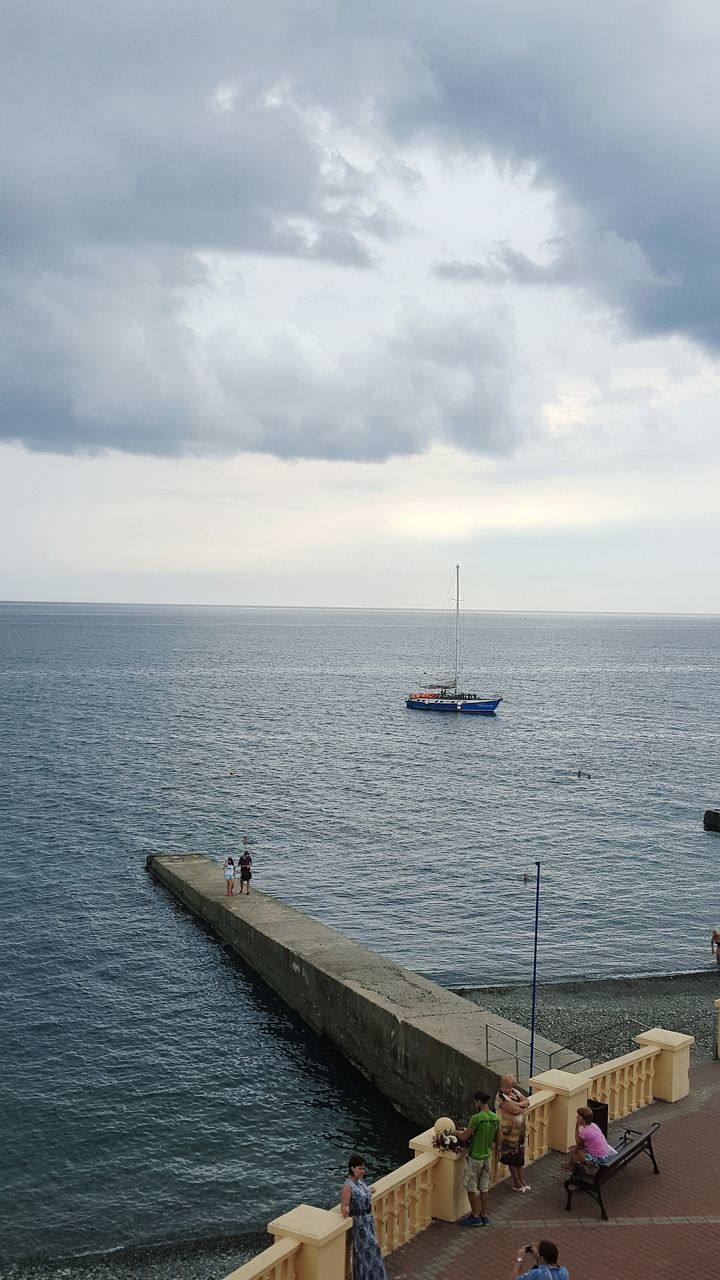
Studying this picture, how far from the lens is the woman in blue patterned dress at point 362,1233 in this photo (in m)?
9.85

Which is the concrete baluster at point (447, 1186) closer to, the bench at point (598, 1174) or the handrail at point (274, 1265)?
the bench at point (598, 1174)

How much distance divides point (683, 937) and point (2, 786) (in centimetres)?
3882

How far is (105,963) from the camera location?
30344mm

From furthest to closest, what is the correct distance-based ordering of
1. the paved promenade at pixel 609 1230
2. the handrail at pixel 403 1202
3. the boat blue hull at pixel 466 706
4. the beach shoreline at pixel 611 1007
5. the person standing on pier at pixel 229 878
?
the boat blue hull at pixel 466 706 < the person standing on pier at pixel 229 878 < the beach shoreline at pixel 611 1007 < the handrail at pixel 403 1202 < the paved promenade at pixel 609 1230

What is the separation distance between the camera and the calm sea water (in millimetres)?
19609

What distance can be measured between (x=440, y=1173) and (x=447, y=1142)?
1.12 feet

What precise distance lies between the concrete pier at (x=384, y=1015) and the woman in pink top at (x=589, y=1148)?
724 cm

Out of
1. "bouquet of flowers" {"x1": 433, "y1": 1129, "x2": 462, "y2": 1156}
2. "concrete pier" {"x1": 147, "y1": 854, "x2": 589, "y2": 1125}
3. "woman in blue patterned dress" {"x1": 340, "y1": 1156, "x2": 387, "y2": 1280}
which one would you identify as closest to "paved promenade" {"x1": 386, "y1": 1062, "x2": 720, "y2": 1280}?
"woman in blue patterned dress" {"x1": 340, "y1": 1156, "x2": 387, "y2": 1280}

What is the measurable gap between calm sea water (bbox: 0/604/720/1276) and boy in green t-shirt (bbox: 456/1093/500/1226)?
7.37 m

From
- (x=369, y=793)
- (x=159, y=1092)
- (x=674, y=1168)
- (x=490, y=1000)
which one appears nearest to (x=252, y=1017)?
(x=159, y=1092)

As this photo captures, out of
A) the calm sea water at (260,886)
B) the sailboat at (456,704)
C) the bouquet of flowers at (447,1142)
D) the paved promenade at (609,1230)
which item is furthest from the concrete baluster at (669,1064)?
the sailboat at (456,704)

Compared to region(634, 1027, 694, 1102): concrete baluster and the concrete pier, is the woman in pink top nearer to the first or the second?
region(634, 1027, 694, 1102): concrete baluster

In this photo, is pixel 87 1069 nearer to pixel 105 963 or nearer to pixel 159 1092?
pixel 159 1092

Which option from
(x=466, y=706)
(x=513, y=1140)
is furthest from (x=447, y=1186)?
(x=466, y=706)
